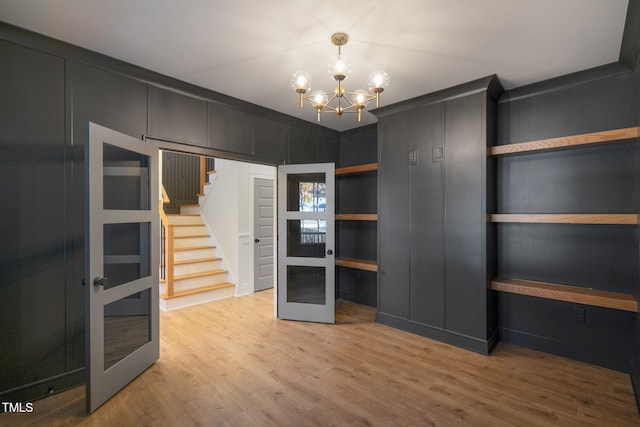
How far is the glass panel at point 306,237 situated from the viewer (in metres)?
4.14

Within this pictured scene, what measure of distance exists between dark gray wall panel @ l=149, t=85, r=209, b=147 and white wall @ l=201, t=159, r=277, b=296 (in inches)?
77.8

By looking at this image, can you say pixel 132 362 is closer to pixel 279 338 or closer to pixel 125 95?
pixel 279 338

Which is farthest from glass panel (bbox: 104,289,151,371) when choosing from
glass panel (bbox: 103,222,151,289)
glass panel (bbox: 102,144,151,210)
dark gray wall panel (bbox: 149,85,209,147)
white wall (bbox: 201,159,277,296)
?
white wall (bbox: 201,159,277,296)

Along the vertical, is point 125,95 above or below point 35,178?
above

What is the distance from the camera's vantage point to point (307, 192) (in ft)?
13.7

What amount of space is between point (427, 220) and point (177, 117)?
301cm

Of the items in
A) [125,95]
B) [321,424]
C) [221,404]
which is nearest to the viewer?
[321,424]

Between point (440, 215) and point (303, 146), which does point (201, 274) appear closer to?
point (303, 146)

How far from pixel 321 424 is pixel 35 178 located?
2834 mm

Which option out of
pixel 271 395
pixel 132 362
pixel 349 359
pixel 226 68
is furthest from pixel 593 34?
pixel 132 362

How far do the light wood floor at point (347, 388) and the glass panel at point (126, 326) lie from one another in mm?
287

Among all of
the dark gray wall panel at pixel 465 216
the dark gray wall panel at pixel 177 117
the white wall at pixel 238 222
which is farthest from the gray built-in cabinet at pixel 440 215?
the white wall at pixel 238 222

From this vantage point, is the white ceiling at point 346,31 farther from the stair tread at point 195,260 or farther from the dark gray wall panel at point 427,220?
the stair tread at point 195,260

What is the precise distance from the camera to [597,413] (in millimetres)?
2229
